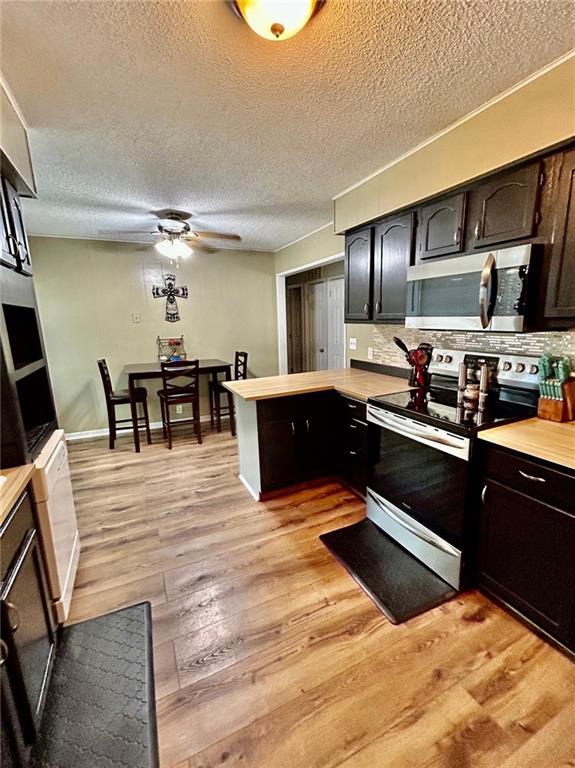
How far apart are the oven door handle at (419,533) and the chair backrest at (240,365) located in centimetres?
282

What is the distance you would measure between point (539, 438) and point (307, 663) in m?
1.43

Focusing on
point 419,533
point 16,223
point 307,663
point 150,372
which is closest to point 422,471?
point 419,533

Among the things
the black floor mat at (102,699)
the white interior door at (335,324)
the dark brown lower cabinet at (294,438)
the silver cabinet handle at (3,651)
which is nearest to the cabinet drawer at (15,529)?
the silver cabinet handle at (3,651)

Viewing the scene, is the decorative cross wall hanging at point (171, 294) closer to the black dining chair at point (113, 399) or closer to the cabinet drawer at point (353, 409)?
the black dining chair at point (113, 399)

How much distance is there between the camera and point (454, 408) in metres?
1.96

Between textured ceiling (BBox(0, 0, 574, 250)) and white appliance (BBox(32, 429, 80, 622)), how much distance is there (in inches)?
65.8

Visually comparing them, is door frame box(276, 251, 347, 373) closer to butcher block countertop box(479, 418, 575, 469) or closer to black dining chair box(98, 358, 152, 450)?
black dining chair box(98, 358, 152, 450)

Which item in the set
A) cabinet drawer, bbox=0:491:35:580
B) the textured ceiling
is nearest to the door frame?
the textured ceiling

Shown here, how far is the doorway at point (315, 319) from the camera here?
4781 millimetres

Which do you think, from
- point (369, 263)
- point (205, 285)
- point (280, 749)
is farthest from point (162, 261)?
point (280, 749)

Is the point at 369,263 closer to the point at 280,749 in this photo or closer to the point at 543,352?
the point at 543,352

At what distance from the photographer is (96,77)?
1450 mm

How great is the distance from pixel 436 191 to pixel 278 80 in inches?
44.2

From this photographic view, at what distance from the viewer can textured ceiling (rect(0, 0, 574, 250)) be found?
1190 mm
